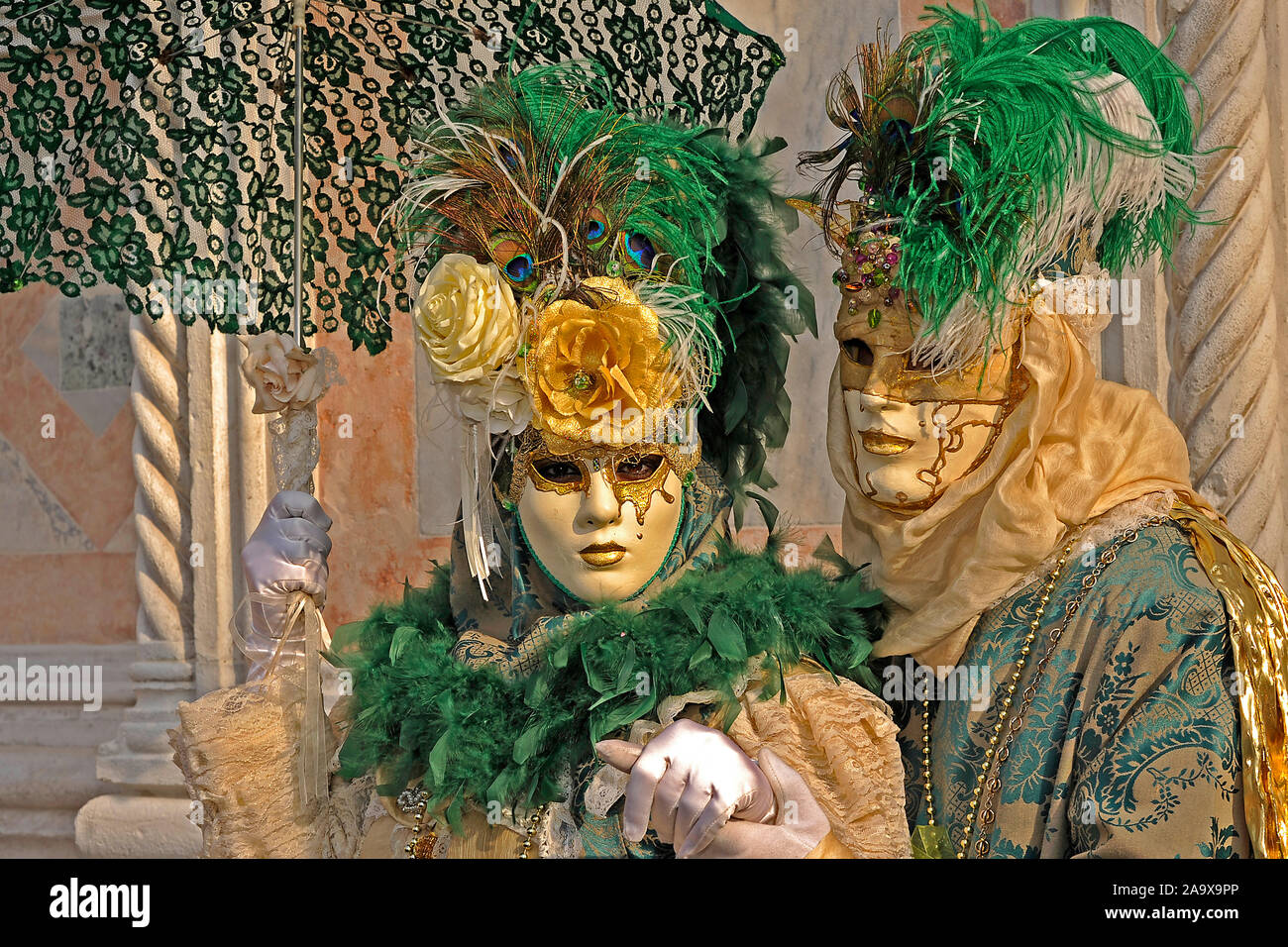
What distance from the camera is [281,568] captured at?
188cm

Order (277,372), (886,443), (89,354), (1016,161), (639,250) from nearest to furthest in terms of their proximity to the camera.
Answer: (1016,161) < (886,443) < (639,250) < (277,372) < (89,354)

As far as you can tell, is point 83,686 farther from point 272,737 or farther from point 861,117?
point 861,117

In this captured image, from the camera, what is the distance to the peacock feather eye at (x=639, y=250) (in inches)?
72.1

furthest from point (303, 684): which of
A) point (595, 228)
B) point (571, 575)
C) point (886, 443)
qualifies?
point (886, 443)

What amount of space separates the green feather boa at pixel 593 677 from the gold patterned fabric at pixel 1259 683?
18.6 inches

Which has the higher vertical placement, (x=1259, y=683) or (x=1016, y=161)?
(x=1016, y=161)

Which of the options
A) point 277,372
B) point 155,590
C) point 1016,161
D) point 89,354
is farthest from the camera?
point 89,354

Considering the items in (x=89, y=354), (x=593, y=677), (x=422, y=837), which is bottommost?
(x=422, y=837)

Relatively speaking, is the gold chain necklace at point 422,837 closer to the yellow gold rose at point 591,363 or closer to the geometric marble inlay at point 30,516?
the yellow gold rose at point 591,363

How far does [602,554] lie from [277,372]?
0.63 m

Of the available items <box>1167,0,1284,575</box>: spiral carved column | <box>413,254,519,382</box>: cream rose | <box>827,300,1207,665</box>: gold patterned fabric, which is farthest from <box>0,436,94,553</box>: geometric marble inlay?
<box>1167,0,1284,575</box>: spiral carved column

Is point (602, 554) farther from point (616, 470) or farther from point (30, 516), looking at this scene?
point (30, 516)

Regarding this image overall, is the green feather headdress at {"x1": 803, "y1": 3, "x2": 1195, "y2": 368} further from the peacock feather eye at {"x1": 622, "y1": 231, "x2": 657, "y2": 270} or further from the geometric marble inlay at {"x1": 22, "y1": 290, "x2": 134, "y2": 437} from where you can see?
the geometric marble inlay at {"x1": 22, "y1": 290, "x2": 134, "y2": 437}

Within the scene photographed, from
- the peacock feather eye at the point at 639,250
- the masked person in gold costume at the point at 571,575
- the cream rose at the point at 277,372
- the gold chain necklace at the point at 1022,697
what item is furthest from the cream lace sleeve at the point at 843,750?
the cream rose at the point at 277,372
